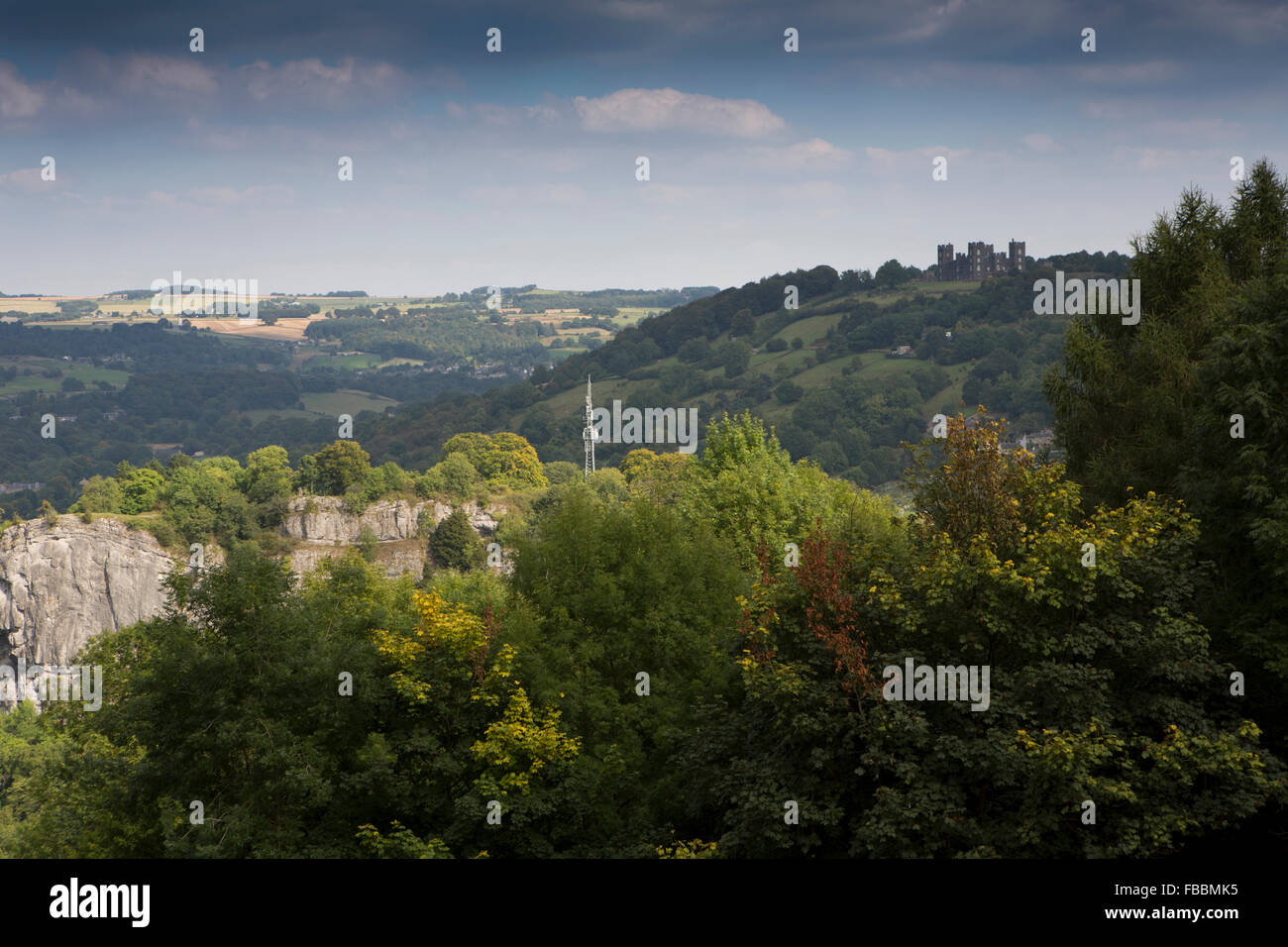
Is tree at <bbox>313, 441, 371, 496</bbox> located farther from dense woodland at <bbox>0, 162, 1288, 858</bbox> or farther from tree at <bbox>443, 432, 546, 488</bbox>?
dense woodland at <bbox>0, 162, 1288, 858</bbox>

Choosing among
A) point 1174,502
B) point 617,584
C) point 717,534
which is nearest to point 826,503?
point 717,534

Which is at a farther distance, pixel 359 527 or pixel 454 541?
pixel 359 527

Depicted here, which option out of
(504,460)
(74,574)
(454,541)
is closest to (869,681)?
(454,541)

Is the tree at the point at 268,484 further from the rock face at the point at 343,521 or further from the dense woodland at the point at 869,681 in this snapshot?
the dense woodland at the point at 869,681

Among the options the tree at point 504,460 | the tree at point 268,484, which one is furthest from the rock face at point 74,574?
the tree at point 504,460

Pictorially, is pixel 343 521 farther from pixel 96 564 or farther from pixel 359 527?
pixel 96 564

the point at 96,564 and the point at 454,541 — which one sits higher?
the point at 454,541

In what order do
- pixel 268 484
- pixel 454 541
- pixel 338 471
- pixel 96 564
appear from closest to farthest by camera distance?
pixel 96 564 → pixel 454 541 → pixel 268 484 → pixel 338 471
